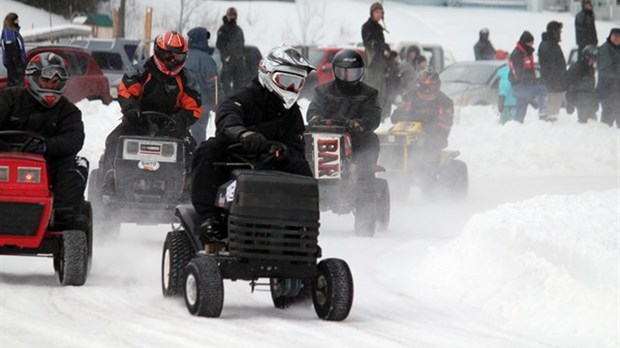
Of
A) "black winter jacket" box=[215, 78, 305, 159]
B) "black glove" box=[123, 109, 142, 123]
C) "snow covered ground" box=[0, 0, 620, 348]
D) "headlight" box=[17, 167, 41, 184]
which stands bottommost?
"snow covered ground" box=[0, 0, 620, 348]

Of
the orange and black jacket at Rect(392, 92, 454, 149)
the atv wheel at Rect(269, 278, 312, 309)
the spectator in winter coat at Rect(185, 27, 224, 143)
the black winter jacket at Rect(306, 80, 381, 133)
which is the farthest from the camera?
the orange and black jacket at Rect(392, 92, 454, 149)

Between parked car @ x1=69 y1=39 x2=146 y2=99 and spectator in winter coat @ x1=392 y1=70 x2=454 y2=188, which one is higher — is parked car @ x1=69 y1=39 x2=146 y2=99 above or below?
above

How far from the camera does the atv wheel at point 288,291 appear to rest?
362 inches

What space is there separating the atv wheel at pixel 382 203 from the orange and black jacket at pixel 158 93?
2.49m

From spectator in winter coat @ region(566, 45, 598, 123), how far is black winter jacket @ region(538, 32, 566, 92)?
0.59 feet

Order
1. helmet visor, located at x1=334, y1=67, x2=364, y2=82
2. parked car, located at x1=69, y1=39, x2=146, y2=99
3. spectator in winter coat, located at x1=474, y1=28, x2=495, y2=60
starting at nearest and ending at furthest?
helmet visor, located at x1=334, y1=67, x2=364, y2=82 → parked car, located at x1=69, y1=39, x2=146, y2=99 → spectator in winter coat, located at x1=474, y1=28, x2=495, y2=60

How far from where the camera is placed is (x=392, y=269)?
1223cm

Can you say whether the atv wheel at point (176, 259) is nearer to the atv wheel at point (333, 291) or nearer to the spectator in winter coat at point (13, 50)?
the atv wheel at point (333, 291)

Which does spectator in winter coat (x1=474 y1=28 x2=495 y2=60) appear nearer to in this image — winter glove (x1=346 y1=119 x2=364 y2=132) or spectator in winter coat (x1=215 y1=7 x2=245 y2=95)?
spectator in winter coat (x1=215 y1=7 x2=245 y2=95)

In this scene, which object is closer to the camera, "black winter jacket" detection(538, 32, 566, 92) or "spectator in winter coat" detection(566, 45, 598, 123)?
"spectator in winter coat" detection(566, 45, 598, 123)

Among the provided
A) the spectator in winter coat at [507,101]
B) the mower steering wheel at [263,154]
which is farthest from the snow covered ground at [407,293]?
the spectator in winter coat at [507,101]

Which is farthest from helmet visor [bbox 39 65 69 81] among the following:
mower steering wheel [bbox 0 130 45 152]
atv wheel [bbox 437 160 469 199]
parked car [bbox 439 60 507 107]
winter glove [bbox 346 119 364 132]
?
parked car [bbox 439 60 507 107]

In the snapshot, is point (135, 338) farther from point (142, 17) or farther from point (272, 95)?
point (142, 17)

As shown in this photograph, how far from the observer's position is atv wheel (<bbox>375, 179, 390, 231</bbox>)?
590 inches
